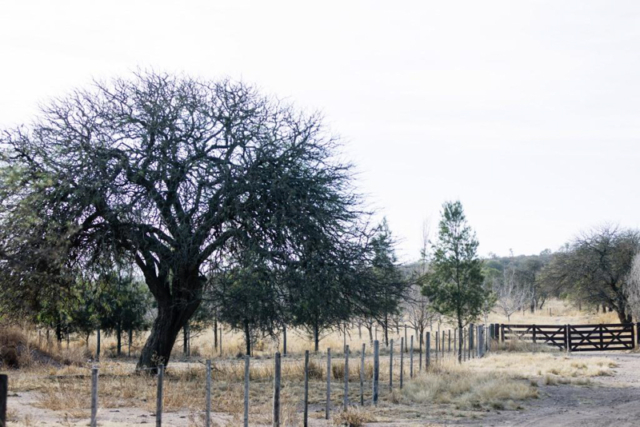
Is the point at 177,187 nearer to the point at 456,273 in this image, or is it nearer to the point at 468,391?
the point at 468,391

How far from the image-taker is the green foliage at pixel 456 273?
3553cm

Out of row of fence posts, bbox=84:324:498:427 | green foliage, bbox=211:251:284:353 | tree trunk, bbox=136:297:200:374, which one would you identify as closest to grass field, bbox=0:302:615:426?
row of fence posts, bbox=84:324:498:427

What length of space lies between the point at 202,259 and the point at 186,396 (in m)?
5.62

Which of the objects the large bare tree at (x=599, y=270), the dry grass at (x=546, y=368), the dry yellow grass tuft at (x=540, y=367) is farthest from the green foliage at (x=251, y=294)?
the large bare tree at (x=599, y=270)

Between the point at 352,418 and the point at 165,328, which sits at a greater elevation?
the point at 165,328

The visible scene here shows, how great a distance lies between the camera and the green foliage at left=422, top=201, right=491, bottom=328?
35531 millimetres

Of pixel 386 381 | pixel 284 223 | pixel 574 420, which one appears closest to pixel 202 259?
pixel 284 223

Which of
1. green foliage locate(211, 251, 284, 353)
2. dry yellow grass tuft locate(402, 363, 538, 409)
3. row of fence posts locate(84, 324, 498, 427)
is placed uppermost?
green foliage locate(211, 251, 284, 353)

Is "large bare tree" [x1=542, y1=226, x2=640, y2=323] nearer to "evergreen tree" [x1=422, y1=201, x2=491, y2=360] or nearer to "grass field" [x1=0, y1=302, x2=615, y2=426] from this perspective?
"evergreen tree" [x1=422, y1=201, x2=491, y2=360]

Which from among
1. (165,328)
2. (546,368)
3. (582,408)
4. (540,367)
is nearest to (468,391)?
(582,408)

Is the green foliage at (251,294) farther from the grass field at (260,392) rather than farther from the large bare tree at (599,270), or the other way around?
the large bare tree at (599,270)

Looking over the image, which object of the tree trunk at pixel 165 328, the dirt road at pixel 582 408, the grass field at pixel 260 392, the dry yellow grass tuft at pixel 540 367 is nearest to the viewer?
the grass field at pixel 260 392

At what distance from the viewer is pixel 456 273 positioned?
117 feet

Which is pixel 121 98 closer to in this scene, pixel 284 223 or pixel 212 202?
pixel 212 202
